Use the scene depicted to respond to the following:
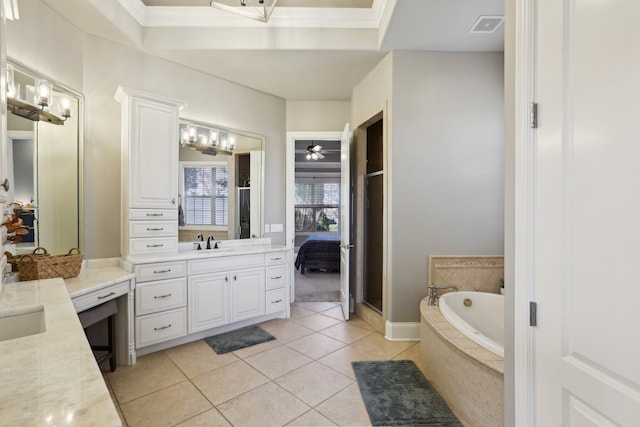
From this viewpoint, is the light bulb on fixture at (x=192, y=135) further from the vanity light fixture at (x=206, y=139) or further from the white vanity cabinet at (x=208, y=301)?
the white vanity cabinet at (x=208, y=301)

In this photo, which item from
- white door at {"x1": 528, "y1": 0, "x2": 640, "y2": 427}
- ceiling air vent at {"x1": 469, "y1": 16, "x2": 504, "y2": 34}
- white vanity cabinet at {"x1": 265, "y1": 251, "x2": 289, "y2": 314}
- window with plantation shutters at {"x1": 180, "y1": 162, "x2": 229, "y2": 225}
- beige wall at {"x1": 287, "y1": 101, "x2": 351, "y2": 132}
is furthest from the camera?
beige wall at {"x1": 287, "y1": 101, "x2": 351, "y2": 132}

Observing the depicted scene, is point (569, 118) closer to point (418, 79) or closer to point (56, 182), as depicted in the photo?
point (418, 79)

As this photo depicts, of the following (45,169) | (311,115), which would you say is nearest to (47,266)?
(45,169)

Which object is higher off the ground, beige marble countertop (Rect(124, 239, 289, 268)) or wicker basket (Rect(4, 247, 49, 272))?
wicker basket (Rect(4, 247, 49, 272))

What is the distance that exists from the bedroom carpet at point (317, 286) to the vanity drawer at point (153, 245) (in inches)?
79.3

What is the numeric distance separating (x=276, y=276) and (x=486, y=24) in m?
3.17

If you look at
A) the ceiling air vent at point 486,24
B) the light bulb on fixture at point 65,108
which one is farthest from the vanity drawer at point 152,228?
the ceiling air vent at point 486,24

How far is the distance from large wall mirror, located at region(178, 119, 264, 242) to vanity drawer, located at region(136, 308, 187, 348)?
832mm

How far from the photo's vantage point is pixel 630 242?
2.56ft

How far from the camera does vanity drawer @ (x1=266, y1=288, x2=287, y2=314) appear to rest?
3432 mm

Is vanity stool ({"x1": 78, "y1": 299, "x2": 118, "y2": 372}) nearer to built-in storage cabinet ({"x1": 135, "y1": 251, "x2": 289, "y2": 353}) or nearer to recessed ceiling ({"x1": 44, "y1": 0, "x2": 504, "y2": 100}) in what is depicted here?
built-in storage cabinet ({"x1": 135, "y1": 251, "x2": 289, "y2": 353})

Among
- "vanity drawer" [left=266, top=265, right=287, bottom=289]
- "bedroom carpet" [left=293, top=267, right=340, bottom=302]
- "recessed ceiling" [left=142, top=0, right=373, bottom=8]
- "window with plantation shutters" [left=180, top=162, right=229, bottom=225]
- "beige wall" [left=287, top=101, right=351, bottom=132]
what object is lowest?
"bedroom carpet" [left=293, top=267, right=340, bottom=302]

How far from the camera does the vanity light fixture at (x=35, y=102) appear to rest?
6.29 ft

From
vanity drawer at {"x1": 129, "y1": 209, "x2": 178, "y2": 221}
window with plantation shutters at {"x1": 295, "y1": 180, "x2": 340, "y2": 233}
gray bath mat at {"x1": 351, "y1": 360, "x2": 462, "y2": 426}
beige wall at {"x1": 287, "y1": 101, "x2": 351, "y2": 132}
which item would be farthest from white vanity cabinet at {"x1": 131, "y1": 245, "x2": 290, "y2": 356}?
window with plantation shutters at {"x1": 295, "y1": 180, "x2": 340, "y2": 233}
